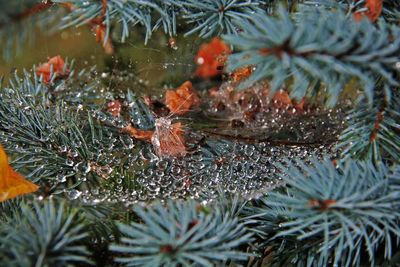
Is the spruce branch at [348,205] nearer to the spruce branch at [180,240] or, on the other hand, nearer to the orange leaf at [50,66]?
the spruce branch at [180,240]

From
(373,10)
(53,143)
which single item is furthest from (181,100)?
(373,10)

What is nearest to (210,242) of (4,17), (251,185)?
(251,185)

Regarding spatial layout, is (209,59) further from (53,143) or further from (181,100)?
(53,143)

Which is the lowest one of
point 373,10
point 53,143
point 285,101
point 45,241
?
point 45,241

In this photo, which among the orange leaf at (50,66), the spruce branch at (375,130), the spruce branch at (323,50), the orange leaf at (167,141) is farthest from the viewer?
the orange leaf at (50,66)

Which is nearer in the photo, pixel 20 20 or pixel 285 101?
pixel 20 20

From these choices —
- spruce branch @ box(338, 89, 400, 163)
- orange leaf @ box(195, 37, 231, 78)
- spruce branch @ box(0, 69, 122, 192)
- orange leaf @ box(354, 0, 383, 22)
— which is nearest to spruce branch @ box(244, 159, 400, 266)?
spruce branch @ box(338, 89, 400, 163)

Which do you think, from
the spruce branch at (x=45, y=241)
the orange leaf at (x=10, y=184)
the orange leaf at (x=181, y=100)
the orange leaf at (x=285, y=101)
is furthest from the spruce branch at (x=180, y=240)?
the orange leaf at (x=285, y=101)
